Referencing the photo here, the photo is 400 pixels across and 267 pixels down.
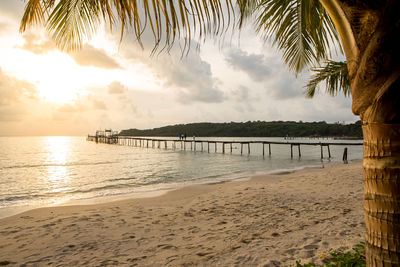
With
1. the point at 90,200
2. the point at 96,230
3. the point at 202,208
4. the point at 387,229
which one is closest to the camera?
the point at 387,229

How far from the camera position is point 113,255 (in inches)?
150

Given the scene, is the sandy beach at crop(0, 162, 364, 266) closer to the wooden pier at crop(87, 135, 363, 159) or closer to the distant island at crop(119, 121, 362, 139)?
the wooden pier at crop(87, 135, 363, 159)

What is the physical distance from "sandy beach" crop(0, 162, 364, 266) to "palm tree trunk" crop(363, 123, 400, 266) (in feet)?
5.98

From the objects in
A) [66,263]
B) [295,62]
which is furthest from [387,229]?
[66,263]

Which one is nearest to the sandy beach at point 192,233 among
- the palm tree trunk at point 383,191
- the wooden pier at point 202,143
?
the palm tree trunk at point 383,191

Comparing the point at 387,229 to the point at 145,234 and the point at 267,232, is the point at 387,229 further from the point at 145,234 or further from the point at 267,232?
the point at 145,234

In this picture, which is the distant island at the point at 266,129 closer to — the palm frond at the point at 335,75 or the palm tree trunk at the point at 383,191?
the palm frond at the point at 335,75

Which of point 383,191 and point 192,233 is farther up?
point 383,191

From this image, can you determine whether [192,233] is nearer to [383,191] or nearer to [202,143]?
[383,191]

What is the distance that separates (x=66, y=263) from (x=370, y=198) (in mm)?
4192

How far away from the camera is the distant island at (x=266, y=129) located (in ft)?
287

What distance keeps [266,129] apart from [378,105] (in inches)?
4618

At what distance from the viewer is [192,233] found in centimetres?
465

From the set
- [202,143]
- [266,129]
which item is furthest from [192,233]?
[266,129]
